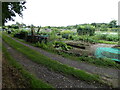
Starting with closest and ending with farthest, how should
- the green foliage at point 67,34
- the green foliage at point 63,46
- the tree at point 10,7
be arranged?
the tree at point 10,7 → the green foliage at point 63,46 → the green foliage at point 67,34

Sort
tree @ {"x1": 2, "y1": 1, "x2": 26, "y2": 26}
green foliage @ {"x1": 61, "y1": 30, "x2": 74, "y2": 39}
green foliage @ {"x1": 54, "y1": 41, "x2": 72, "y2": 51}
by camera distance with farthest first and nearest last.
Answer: green foliage @ {"x1": 61, "y1": 30, "x2": 74, "y2": 39} < green foliage @ {"x1": 54, "y1": 41, "x2": 72, "y2": 51} < tree @ {"x1": 2, "y1": 1, "x2": 26, "y2": 26}

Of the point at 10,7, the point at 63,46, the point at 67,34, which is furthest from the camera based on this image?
the point at 67,34

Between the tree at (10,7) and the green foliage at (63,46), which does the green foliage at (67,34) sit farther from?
the tree at (10,7)

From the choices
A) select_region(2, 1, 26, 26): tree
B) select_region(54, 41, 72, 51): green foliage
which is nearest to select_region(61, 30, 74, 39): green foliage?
select_region(54, 41, 72, 51): green foliage

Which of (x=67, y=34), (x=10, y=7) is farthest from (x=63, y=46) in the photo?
(x=67, y=34)

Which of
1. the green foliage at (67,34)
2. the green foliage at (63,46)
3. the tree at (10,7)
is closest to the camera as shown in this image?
the tree at (10,7)

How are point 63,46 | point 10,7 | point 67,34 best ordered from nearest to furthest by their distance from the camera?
point 10,7
point 63,46
point 67,34

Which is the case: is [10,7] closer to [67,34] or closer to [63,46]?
[63,46]

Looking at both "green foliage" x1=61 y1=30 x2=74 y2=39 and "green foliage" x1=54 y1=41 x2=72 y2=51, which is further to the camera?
"green foliage" x1=61 y1=30 x2=74 y2=39

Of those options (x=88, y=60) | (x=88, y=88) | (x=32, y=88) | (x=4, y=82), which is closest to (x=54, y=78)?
(x=32, y=88)

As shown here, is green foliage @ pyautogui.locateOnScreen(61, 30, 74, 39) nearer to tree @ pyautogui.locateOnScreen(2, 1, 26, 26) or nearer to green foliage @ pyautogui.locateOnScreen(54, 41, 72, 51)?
green foliage @ pyautogui.locateOnScreen(54, 41, 72, 51)

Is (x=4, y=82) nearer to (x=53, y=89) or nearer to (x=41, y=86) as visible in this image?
(x=41, y=86)

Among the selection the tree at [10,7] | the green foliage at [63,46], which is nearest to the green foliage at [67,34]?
the green foliage at [63,46]

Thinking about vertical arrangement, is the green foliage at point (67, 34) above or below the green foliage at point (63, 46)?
above
